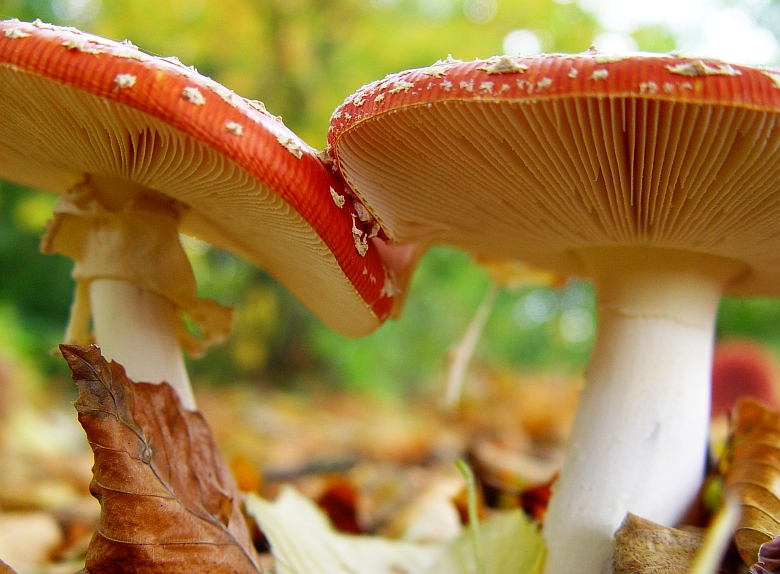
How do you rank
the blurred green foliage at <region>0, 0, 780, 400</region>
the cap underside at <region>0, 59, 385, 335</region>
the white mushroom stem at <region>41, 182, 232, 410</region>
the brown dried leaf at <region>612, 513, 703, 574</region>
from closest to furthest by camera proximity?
the cap underside at <region>0, 59, 385, 335</region>
the brown dried leaf at <region>612, 513, 703, 574</region>
the white mushroom stem at <region>41, 182, 232, 410</region>
the blurred green foliage at <region>0, 0, 780, 400</region>

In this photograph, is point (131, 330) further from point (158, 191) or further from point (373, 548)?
point (373, 548)

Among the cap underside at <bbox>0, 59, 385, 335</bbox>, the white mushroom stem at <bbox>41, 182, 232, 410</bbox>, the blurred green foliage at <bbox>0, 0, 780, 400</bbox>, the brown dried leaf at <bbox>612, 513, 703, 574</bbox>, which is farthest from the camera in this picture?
the blurred green foliage at <bbox>0, 0, 780, 400</bbox>

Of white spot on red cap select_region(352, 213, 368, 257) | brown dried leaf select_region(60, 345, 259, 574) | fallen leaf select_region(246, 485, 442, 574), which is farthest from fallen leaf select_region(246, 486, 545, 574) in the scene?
white spot on red cap select_region(352, 213, 368, 257)

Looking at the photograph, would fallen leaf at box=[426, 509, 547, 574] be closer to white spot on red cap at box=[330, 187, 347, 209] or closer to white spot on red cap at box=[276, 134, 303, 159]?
white spot on red cap at box=[330, 187, 347, 209]

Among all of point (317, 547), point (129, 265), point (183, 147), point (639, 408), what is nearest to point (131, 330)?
point (129, 265)

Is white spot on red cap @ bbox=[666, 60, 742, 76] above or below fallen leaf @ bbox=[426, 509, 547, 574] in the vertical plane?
above

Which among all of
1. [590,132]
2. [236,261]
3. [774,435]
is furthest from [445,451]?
[236,261]

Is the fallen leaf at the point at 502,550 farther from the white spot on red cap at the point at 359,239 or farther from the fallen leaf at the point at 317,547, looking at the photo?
the white spot on red cap at the point at 359,239

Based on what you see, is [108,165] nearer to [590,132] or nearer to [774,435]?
[590,132]
